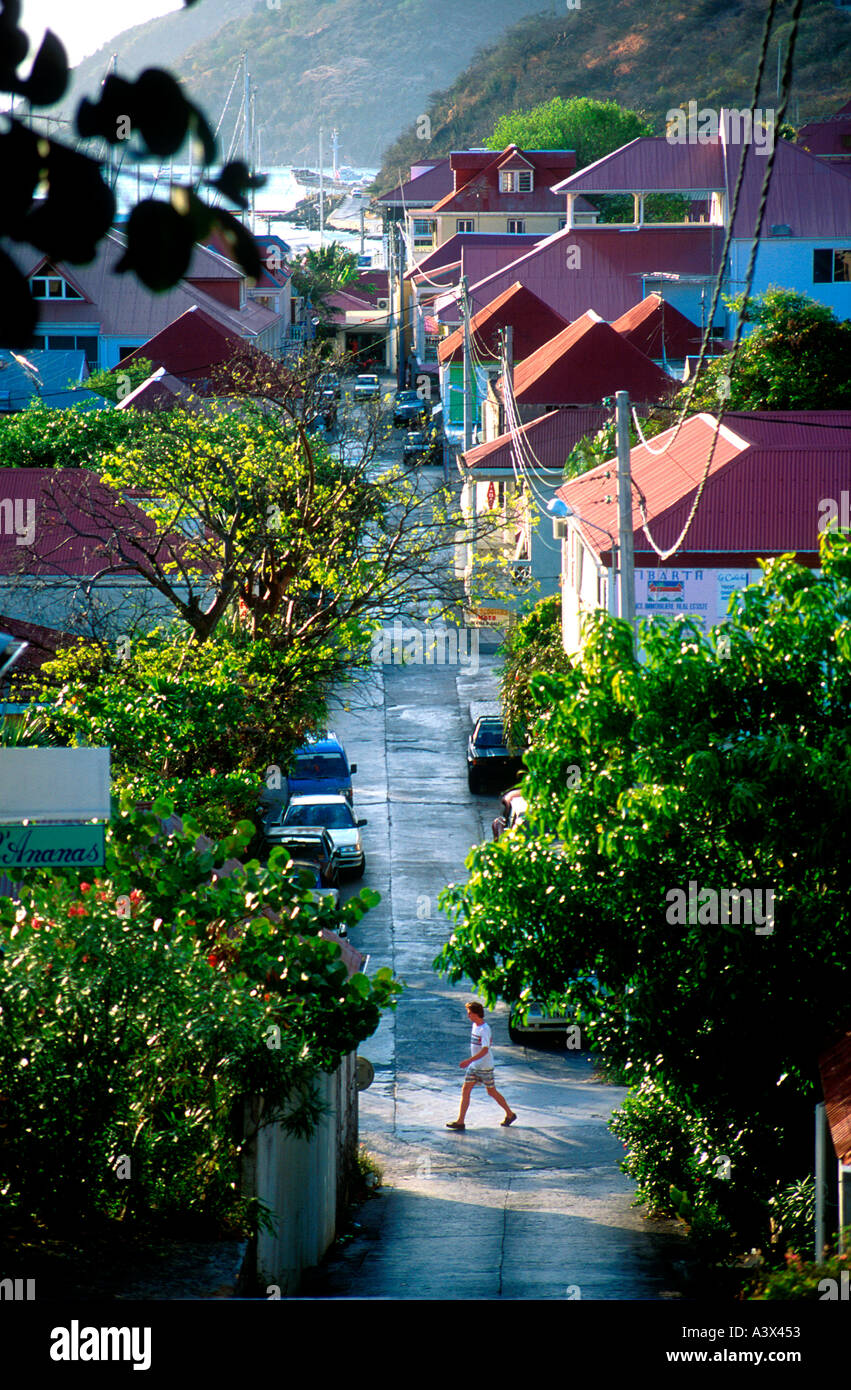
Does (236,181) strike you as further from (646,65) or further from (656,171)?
(646,65)

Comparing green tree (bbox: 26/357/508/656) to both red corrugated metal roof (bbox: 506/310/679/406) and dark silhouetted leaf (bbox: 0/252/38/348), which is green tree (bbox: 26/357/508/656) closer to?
red corrugated metal roof (bbox: 506/310/679/406)

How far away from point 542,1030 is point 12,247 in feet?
59.7

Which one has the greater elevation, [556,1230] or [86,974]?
[86,974]

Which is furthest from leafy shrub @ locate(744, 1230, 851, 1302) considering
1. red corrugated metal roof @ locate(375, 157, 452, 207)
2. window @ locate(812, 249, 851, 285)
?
red corrugated metal roof @ locate(375, 157, 452, 207)

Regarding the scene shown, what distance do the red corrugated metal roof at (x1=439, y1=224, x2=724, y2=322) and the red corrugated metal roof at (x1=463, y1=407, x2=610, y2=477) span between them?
18547 mm

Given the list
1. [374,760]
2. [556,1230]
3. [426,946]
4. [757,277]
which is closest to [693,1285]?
[556,1230]

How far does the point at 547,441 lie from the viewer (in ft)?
130

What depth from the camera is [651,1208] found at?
13906mm

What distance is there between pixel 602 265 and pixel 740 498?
121ft

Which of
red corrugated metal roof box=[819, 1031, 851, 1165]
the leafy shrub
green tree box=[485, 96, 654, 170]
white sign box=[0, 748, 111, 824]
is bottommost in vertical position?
the leafy shrub

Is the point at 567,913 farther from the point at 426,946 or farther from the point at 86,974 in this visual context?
the point at 426,946

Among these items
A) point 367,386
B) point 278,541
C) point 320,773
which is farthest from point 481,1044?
point 367,386

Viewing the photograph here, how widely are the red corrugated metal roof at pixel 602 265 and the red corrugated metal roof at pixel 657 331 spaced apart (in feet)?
23.1

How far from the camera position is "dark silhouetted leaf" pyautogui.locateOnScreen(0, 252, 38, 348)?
3525 millimetres
